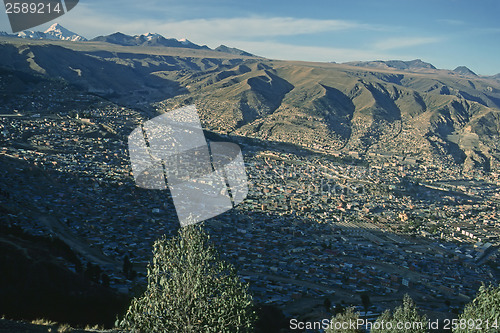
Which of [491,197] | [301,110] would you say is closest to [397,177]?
[491,197]

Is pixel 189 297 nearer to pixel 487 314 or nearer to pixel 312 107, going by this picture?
pixel 487 314

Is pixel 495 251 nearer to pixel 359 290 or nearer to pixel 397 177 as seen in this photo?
pixel 359 290

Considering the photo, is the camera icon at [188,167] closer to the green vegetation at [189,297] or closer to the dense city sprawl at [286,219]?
the dense city sprawl at [286,219]

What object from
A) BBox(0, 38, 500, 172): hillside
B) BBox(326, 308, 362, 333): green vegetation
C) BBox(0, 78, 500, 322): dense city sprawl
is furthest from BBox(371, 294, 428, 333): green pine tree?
BBox(0, 38, 500, 172): hillside

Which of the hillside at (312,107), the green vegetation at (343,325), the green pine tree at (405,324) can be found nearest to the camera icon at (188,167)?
the green vegetation at (343,325)

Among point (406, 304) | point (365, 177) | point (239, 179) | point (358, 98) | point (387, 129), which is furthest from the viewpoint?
point (358, 98)

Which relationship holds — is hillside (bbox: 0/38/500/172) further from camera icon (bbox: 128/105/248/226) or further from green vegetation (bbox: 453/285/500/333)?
green vegetation (bbox: 453/285/500/333)
